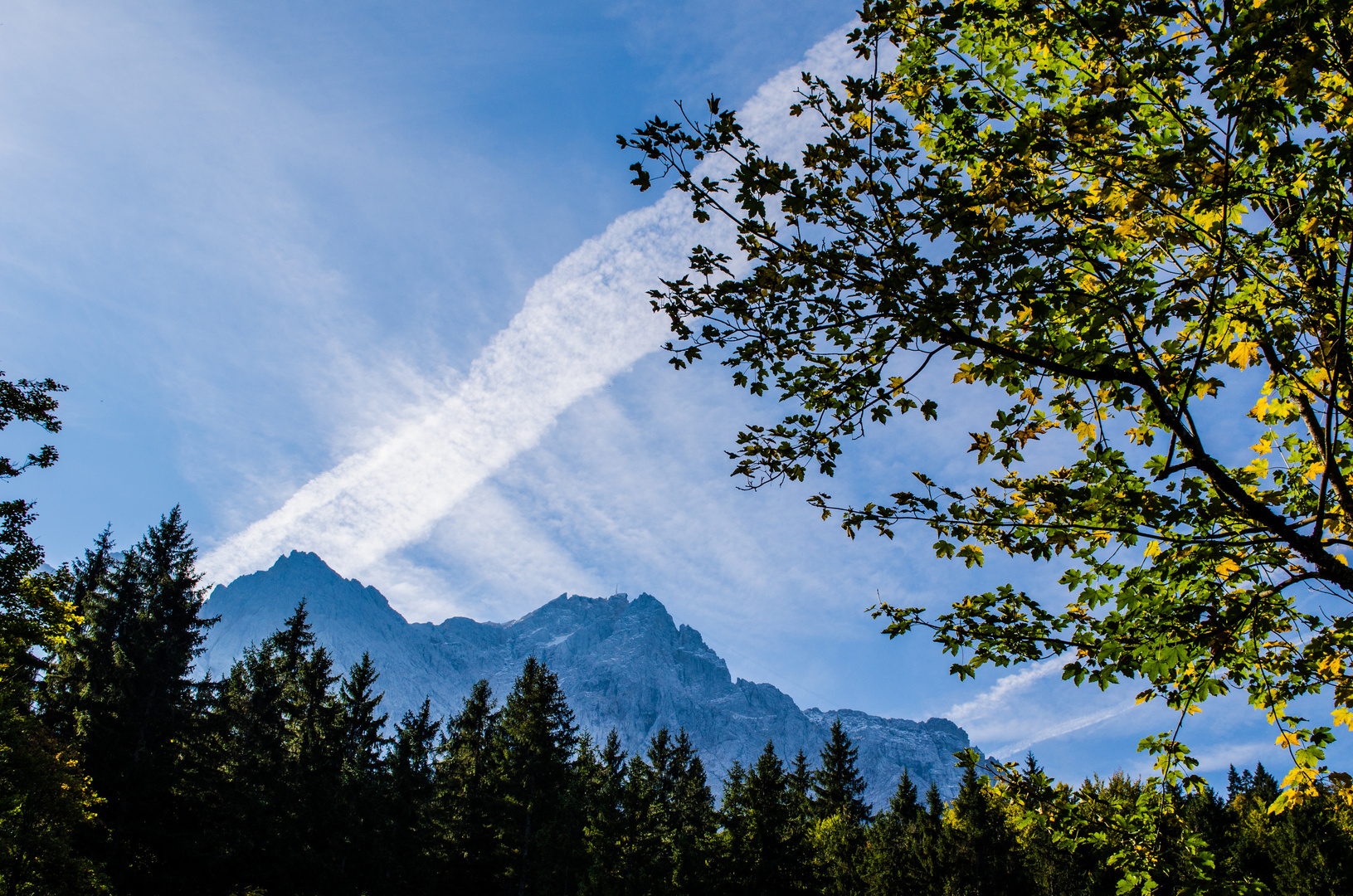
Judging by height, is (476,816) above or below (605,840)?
above

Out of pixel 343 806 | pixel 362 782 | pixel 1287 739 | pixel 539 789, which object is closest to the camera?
pixel 1287 739

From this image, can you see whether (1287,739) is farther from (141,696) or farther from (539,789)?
(141,696)

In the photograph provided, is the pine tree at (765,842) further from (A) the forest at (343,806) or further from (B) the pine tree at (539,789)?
(B) the pine tree at (539,789)

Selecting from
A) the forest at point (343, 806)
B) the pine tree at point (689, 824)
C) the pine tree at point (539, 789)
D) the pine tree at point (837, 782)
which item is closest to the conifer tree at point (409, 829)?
the forest at point (343, 806)

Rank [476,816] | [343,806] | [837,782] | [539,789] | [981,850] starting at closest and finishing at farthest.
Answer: [343,806] < [476,816] < [539,789] < [981,850] < [837,782]

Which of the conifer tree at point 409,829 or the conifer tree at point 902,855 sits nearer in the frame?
the conifer tree at point 409,829

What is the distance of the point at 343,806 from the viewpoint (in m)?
25.6

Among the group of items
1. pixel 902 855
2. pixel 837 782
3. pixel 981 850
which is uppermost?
pixel 837 782

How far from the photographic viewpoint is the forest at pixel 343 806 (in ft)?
73.3

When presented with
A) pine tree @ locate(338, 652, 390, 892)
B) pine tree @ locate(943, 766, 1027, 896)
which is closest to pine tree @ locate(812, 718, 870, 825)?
pine tree @ locate(943, 766, 1027, 896)

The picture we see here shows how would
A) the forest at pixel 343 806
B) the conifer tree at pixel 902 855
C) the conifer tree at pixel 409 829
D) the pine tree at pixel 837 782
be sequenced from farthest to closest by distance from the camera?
the pine tree at pixel 837 782
the conifer tree at pixel 902 855
the conifer tree at pixel 409 829
the forest at pixel 343 806

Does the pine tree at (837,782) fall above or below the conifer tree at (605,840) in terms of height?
above

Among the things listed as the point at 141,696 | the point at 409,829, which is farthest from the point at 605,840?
the point at 141,696

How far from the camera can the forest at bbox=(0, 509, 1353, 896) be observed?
73.3ft
